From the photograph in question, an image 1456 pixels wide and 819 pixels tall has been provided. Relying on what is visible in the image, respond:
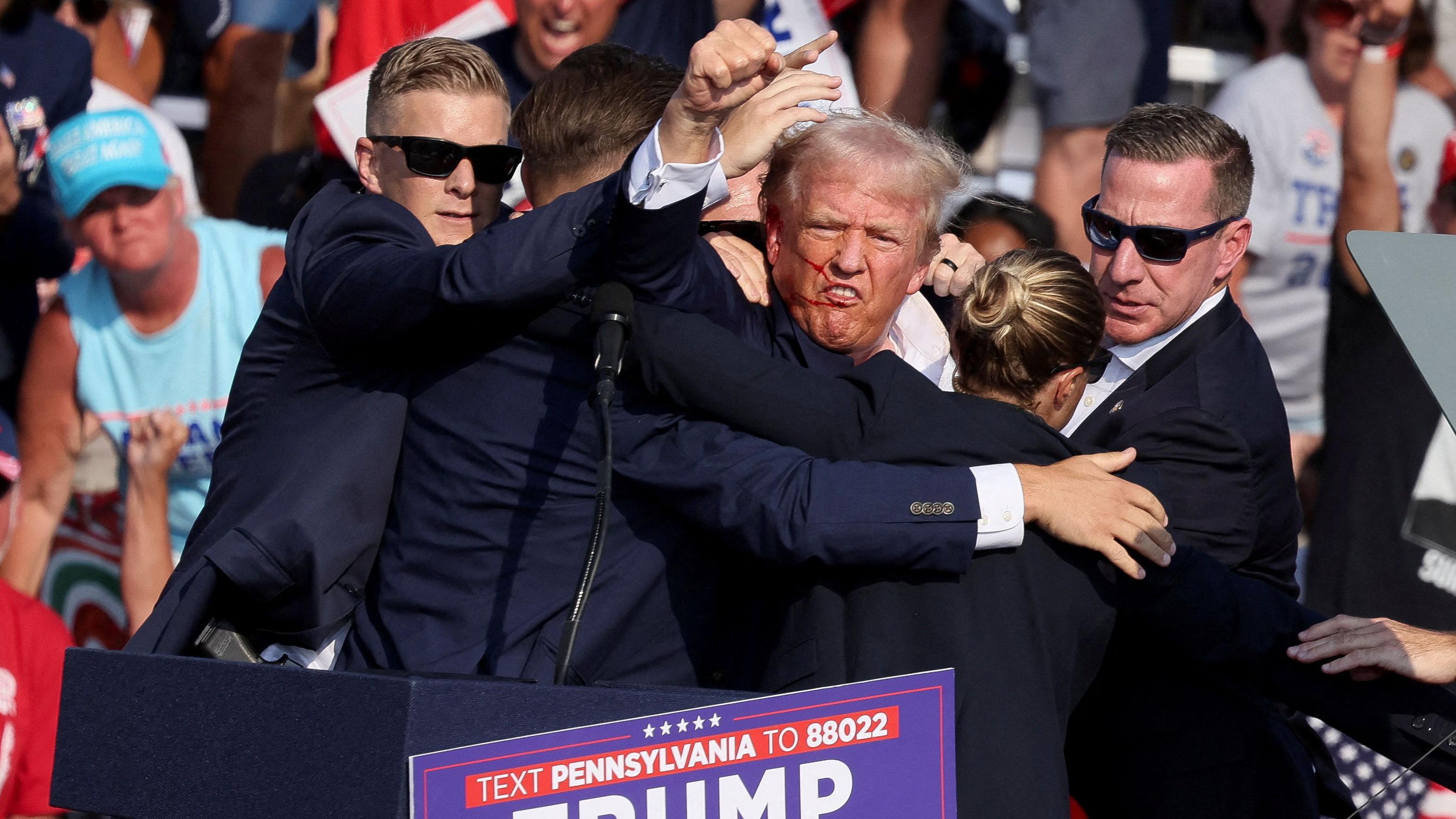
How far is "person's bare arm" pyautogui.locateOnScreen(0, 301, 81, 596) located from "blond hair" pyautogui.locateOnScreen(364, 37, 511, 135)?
2.34 metres

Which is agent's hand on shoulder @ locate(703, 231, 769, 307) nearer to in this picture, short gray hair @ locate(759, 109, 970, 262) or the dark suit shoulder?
short gray hair @ locate(759, 109, 970, 262)

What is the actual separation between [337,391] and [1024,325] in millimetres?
1096

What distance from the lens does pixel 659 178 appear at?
7.18ft

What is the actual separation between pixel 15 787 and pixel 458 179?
213 cm

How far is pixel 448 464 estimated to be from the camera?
2.53m

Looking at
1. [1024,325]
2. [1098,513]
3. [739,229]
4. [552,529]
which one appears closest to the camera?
[1098,513]

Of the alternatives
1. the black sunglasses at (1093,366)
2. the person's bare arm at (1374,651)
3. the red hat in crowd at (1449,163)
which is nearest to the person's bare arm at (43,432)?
the black sunglasses at (1093,366)

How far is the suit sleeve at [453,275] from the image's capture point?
2.29 meters

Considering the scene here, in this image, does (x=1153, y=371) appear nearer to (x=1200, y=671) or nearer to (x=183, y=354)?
(x=1200, y=671)

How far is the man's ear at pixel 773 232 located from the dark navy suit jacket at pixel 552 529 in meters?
0.18

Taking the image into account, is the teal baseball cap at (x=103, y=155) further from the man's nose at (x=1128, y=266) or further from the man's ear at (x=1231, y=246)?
the man's ear at (x=1231, y=246)

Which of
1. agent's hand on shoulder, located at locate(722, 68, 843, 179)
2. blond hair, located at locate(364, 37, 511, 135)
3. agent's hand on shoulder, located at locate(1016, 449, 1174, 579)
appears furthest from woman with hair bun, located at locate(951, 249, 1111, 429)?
blond hair, located at locate(364, 37, 511, 135)

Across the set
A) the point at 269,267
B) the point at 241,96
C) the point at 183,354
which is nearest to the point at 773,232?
the point at 269,267

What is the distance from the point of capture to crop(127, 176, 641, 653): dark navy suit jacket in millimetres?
2307
